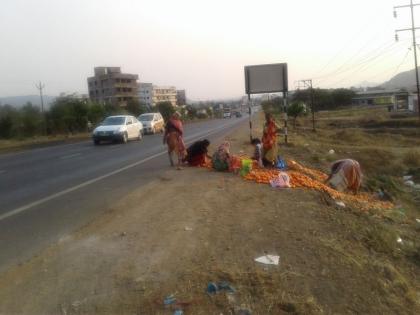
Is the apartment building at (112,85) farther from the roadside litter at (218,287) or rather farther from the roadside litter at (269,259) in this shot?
the roadside litter at (218,287)

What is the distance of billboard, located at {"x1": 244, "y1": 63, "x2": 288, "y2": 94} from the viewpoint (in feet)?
68.3

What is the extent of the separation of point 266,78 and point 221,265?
16.5m

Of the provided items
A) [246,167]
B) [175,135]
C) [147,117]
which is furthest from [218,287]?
[147,117]

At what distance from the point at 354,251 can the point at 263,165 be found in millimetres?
7007

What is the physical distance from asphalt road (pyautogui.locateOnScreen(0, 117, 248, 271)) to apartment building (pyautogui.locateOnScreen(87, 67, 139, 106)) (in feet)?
348

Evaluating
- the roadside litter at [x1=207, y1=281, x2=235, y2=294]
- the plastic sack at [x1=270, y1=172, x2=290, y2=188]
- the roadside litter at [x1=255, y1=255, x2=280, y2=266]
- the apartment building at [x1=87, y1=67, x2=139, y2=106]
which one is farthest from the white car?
the apartment building at [x1=87, y1=67, x2=139, y2=106]

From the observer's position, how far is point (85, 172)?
14328 millimetres

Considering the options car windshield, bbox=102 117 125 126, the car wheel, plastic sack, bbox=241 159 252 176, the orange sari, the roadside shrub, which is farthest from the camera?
car windshield, bbox=102 117 125 126

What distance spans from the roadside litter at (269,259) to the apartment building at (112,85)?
11696 centimetres

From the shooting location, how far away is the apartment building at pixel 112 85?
12275 cm

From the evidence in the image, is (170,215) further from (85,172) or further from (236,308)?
(85,172)

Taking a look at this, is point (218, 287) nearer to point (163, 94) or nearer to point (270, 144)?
point (270, 144)

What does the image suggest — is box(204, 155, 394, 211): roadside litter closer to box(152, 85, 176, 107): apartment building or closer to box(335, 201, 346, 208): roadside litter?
box(335, 201, 346, 208): roadside litter

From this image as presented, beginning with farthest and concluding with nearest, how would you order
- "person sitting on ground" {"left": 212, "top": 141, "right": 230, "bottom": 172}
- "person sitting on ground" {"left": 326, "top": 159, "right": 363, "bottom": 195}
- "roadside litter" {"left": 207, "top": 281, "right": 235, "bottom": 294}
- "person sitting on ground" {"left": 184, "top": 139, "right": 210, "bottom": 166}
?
"person sitting on ground" {"left": 184, "top": 139, "right": 210, "bottom": 166} → "person sitting on ground" {"left": 212, "top": 141, "right": 230, "bottom": 172} → "person sitting on ground" {"left": 326, "top": 159, "right": 363, "bottom": 195} → "roadside litter" {"left": 207, "top": 281, "right": 235, "bottom": 294}
